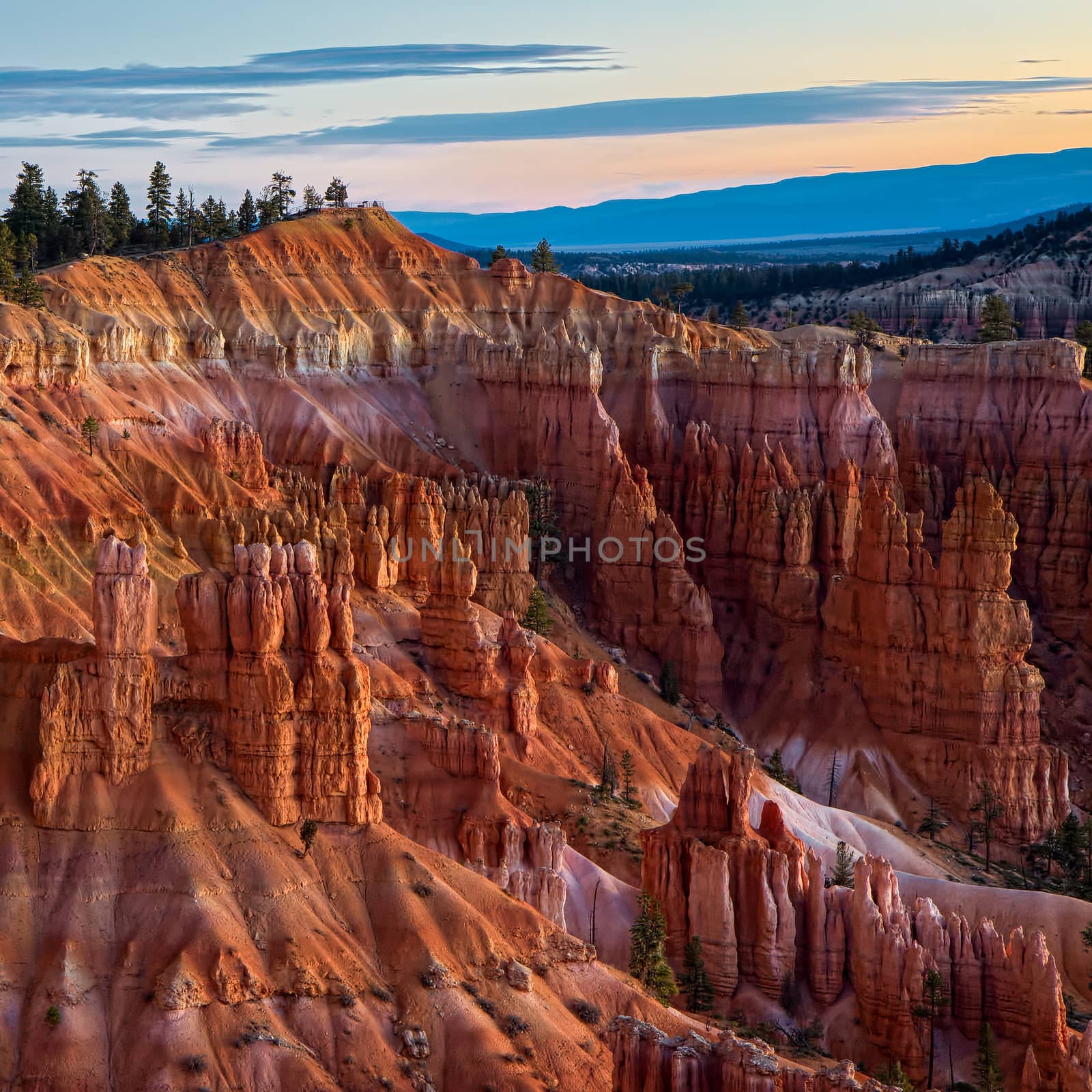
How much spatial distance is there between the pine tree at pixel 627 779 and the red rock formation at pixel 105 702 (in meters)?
30.4

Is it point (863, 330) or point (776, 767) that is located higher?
point (863, 330)

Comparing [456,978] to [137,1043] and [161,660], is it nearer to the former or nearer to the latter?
[137,1043]

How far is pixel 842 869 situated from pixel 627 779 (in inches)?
453

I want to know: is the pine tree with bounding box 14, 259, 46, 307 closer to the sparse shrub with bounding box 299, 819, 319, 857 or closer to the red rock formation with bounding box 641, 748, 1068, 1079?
the red rock formation with bounding box 641, 748, 1068, 1079

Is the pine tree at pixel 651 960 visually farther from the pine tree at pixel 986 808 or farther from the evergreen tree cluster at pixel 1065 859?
the pine tree at pixel 986 808

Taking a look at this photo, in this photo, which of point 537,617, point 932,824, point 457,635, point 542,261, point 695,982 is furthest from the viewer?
point 542,261

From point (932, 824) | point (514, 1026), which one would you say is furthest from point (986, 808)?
point (514, 1026)

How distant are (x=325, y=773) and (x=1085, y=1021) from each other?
30.2 m

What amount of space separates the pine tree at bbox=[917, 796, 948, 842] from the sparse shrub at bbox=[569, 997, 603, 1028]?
139ft

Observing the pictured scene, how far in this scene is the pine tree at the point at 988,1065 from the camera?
61.1 metres

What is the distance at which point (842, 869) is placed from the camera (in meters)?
78.2

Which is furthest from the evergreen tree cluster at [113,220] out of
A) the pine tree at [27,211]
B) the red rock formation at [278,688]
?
the red rock formation at [278,688]

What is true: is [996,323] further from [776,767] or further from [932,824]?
[932,824]

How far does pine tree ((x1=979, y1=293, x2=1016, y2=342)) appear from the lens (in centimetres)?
15100
